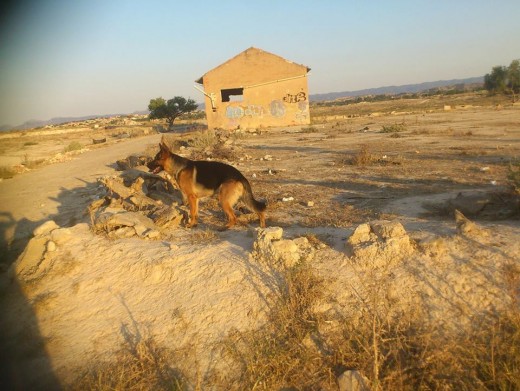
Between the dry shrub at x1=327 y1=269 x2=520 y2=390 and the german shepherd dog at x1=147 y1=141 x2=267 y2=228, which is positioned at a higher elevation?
the german shepherd dog at x1=147 y1=141 x2=267 y2=228

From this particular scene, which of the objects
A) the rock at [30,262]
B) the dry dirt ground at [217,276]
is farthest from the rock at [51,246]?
the rock at [30,262]

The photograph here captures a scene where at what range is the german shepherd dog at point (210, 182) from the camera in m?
6.11

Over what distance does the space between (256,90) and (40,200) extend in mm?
22505

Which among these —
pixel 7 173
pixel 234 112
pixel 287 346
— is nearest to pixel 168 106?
pixel 234 112

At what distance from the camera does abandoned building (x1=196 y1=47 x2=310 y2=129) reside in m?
30.0

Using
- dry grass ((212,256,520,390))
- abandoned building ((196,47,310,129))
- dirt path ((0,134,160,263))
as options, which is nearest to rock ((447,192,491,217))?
dry grass ((212,256,520,390))

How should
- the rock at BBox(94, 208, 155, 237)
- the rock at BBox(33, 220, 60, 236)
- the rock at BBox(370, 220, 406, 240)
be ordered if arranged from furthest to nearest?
1. the rock at BBox(33, 220, 60, 236)
2. the rock at BBox(94, 208, 155, 237)
3. the rock at BBox(370, 220, 406, 240)

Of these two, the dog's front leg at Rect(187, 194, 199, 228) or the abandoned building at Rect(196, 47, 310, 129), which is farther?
the abandoned building at Rect(196, 47, 310, 129)

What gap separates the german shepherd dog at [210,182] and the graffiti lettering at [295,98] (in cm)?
2545

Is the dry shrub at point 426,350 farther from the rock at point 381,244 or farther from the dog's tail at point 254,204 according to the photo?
the dog's tail at point 254,204

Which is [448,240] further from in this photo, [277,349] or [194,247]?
[194,247]

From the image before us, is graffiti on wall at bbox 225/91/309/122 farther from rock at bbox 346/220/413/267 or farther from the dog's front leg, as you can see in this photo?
rock at bbox 346/220/413/267

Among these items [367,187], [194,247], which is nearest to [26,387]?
[194,247]

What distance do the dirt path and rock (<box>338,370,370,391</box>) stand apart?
649 centimetres
